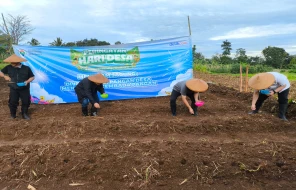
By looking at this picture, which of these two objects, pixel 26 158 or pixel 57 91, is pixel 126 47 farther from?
pixel 26 158

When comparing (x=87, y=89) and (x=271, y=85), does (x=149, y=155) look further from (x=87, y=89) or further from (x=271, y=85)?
(x=271, y=85)

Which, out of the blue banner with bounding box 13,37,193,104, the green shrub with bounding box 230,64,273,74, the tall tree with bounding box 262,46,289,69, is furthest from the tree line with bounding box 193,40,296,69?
the blue banner with bounding box 13,37,193,104

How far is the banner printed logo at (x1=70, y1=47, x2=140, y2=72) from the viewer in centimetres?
680

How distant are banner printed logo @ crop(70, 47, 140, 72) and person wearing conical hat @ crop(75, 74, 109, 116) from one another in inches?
51.6

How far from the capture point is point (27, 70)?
5.52 m

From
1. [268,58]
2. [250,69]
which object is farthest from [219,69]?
[268,58]

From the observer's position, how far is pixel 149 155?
3.40 m

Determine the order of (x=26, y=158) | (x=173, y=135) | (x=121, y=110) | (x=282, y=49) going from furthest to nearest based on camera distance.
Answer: (x=282, y=49) → (x=121, y=110) → (x=173, y=135) → (x=26, y=158)

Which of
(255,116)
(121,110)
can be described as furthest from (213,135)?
(121,110)

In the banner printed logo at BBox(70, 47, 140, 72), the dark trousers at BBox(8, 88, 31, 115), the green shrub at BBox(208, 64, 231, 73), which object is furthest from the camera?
the green shrub at BBox(208, 64, 231, 73)

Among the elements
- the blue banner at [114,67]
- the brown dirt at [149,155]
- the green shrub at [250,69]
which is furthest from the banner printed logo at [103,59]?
the green shrub at [250,69]

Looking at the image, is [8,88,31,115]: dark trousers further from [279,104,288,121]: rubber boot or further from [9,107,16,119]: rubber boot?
[279,104,288,121]: rubber boot

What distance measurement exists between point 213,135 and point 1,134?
13.1ft

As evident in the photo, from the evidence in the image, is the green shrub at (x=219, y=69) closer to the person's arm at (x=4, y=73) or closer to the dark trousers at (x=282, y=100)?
the dark trousers at (x=282, y=100)
